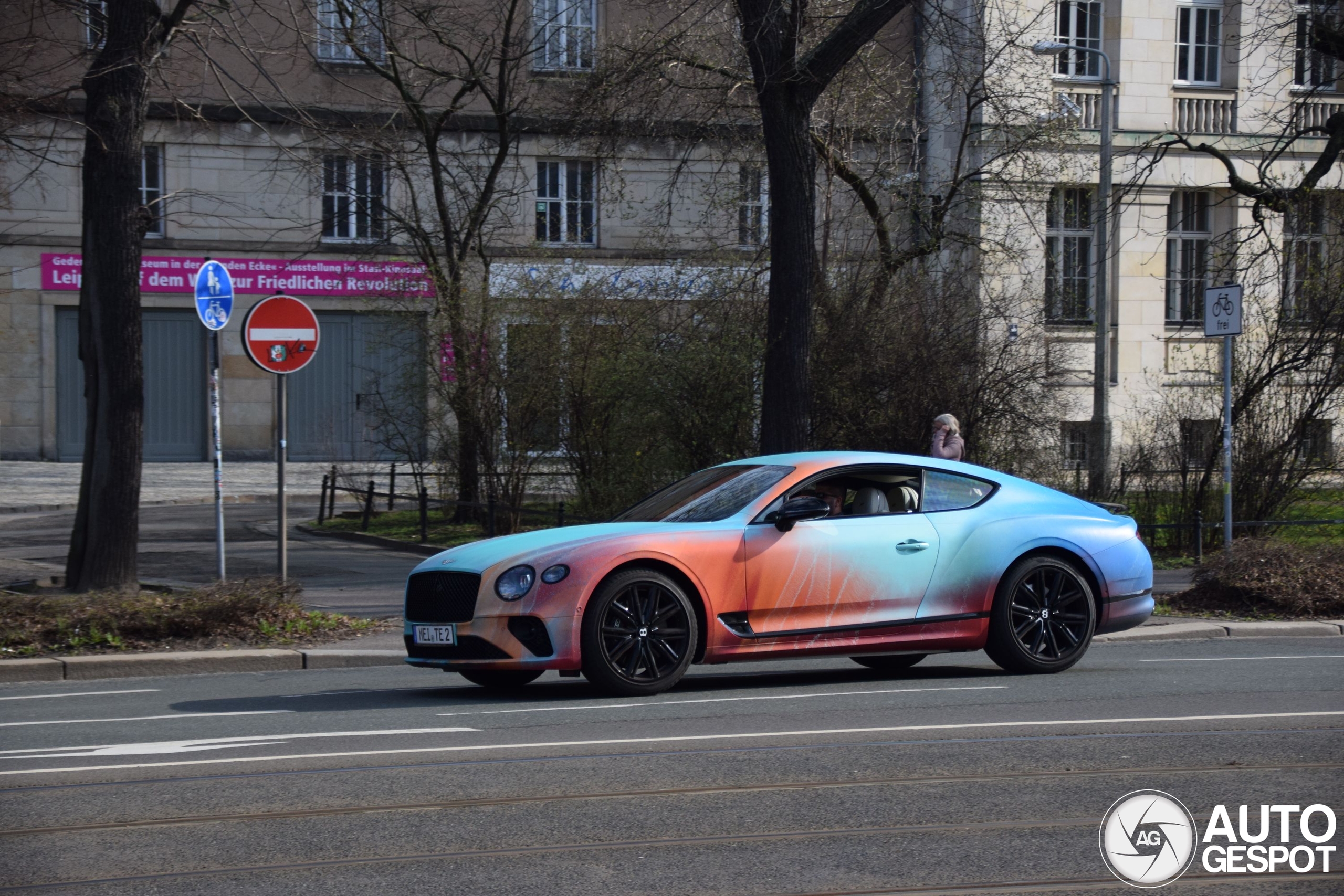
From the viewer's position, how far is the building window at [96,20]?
14211mm

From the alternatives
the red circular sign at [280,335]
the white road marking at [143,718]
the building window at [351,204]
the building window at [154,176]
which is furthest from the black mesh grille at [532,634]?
the building window at [154,176]

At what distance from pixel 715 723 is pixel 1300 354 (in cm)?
1364

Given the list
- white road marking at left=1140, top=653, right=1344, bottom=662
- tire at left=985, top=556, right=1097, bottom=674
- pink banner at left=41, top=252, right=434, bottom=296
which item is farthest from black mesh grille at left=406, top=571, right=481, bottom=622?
pink banner at left=41, top=252, right=434, bottom=296

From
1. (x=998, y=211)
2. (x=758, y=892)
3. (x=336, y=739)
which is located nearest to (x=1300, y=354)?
(x=998, y=211)

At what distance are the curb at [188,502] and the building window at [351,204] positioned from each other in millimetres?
5746

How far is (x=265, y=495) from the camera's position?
104 feet

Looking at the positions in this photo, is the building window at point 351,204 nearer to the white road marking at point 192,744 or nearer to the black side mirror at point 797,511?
the black side mirror at point 797,511

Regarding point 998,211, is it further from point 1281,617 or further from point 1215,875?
point 1215,875

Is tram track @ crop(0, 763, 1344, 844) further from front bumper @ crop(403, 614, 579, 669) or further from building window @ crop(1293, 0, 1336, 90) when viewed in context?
building window @ crop(1293, 0, 1336, 90)

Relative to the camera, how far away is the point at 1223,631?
42.1 feet

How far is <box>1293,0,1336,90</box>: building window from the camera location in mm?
→ 19422

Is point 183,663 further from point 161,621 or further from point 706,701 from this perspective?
point 706,701

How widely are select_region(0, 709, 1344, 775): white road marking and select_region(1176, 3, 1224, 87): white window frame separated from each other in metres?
27.7

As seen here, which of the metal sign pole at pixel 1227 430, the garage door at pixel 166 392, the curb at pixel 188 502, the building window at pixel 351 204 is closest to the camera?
the metal sign pole at pixel 1227 430
